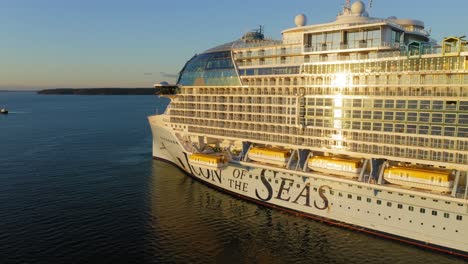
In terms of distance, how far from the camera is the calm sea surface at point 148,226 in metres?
30.7

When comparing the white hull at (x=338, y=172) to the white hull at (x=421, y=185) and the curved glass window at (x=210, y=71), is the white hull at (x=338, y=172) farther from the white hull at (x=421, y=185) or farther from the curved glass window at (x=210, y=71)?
the curved glass window at (x=210, y=71)

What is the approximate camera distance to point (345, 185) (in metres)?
34.3

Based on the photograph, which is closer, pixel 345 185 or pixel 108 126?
pixel 345 185

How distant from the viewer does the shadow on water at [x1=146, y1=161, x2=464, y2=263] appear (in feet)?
100

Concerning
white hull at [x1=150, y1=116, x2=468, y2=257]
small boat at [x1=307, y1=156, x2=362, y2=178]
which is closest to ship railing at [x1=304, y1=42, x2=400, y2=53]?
small boat at [x1=307, y1=156, x2=362, y2=178]

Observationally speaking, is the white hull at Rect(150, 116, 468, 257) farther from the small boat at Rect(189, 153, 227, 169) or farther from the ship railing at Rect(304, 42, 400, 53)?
the ship railing at Rect(304, 42, 400, 53)

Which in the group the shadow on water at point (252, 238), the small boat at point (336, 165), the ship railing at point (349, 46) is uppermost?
the ship railing at point (349, 46)

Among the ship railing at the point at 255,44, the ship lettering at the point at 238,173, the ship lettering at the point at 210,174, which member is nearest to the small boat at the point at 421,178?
the ship lettering at the point at 238,173

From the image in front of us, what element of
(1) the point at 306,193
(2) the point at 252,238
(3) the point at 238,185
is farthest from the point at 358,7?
(2) the point at 252,238

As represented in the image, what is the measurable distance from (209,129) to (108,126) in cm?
7303

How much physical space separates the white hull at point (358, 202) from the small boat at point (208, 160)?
1041mm

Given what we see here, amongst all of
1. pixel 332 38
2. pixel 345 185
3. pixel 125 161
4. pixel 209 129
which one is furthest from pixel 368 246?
pixel 125 161

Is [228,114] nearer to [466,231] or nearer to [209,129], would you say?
[209,129]

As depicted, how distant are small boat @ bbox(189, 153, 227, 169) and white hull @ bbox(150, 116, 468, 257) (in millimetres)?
1041
